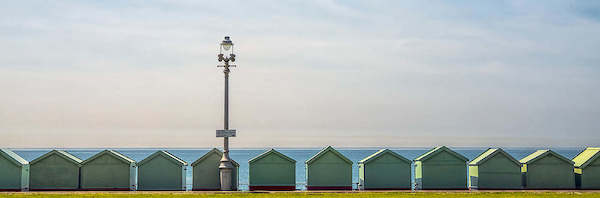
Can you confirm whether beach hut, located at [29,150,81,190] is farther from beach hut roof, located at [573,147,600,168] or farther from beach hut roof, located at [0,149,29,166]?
beach hut roof, located at [573,147,600,168]

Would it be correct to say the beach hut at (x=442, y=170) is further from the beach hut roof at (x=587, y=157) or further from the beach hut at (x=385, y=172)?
the beach hut roof at (x=587, y=157)

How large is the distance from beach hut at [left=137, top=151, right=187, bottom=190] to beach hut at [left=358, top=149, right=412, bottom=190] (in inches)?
494

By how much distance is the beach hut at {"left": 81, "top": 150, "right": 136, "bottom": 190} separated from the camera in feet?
160

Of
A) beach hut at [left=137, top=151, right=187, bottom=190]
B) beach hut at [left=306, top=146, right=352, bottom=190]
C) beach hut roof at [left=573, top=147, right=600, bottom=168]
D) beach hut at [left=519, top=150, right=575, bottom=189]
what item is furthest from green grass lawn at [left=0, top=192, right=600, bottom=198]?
beach hut roof at [left=573, top=147, right=600, bottom=168]

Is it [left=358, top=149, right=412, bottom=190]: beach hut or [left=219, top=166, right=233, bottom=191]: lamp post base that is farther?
[left=358, top=149, right=412, bottom=190]: beach hut

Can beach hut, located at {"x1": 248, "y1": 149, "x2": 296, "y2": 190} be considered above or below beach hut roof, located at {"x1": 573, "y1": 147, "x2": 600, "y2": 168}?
below

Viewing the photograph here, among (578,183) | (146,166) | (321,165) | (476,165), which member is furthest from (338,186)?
(578,183)

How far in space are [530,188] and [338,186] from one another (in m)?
13.1

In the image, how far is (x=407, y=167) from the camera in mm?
50188

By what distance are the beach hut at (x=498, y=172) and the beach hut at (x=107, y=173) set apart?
932 inches

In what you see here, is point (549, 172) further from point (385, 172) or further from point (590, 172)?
point (385, 172)

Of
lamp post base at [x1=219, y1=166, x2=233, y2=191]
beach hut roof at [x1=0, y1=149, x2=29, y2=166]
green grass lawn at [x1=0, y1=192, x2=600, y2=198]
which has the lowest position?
green grass lawn at [x1=0, y1=192, x2=600, y2=198]

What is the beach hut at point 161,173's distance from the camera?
49.0 metres

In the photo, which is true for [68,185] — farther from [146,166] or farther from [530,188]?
[530,188]
